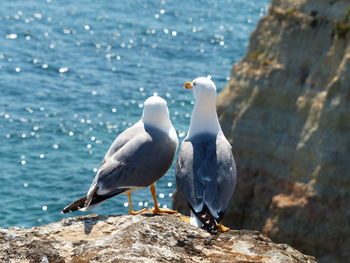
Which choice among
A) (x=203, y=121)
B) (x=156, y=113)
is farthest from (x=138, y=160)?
(x=203, y=121)

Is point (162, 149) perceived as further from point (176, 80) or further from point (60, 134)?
point (176, 80)

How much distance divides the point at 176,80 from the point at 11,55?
345 inches

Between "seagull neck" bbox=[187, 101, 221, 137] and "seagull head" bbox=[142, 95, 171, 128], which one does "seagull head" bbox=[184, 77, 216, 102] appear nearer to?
"seagull neck" bbox=[187, 101, 221, 137]

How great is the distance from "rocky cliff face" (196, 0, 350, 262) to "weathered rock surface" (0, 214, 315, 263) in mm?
12865

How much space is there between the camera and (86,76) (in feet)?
128

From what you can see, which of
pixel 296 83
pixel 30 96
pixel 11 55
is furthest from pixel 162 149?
pixel 11 55

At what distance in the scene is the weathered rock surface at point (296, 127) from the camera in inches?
785

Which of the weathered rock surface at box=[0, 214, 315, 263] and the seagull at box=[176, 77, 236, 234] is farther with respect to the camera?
the seagull at box=[176, 77, 236, 234]

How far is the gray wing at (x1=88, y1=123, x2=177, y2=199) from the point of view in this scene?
9859mm

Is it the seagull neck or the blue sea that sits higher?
the seagull neck

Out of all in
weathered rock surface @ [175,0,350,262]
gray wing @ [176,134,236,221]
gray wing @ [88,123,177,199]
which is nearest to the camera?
gray wing @ [176,134,236,221]

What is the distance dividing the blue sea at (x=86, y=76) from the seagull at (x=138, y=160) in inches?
628

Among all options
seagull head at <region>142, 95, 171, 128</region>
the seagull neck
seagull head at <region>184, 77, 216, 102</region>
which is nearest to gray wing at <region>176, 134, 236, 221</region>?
the seagull neck

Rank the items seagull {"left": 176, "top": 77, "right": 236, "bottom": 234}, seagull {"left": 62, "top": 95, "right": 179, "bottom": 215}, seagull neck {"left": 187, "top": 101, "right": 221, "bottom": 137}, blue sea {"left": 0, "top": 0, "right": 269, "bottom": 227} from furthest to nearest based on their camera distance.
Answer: blue sea {"left": 0, "top": 0, "right": 269, "bottom": 227} < seagull neck {"left": 187, "top": 101, "right": 221, "bottom": 137} < seagull {"left": 62, "top": 95, "right": 179, "bottom": 215} < seagull {"left": 176, "top": 77, "right": 236, "bottom": 234}
